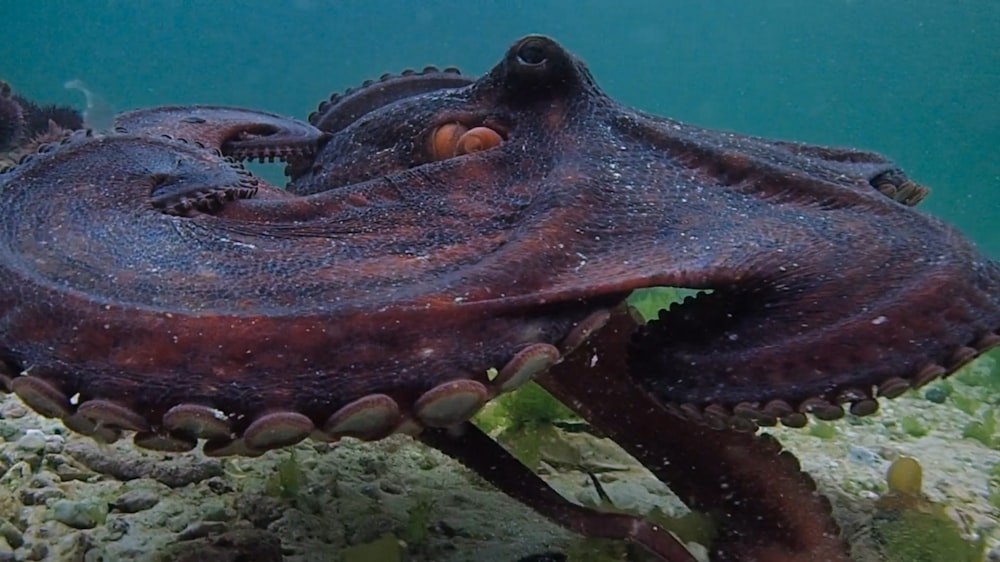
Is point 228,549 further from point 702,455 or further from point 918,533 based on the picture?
point 918,533

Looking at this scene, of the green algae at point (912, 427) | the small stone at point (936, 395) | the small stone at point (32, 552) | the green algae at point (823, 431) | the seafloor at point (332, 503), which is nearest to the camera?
the small stone at point (32, 552)

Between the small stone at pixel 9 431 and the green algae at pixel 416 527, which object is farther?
the small stone at pixel 9 431

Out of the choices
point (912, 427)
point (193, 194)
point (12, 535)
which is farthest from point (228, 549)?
point (912, 427)

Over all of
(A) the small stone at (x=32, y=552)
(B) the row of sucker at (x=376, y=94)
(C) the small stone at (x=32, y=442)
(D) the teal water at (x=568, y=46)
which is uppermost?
(D) the teal water at (x=568, y=46)

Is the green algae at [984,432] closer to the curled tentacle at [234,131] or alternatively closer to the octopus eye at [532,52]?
the octopus eye at [532,52]

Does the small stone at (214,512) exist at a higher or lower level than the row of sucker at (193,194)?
lower

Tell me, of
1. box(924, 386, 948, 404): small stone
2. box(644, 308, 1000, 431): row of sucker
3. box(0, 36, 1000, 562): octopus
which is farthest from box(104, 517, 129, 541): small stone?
box(924, 386, 948, 404): small stone

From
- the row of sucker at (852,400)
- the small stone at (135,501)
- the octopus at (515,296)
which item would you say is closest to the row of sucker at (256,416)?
the octopus at (515,296)

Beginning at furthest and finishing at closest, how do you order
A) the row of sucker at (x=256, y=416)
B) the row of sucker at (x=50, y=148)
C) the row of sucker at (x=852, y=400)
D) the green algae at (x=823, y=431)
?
the green algae at (x=823, y=431) < the row of sucker at (x=50, y=148) < the row of sucker at (x=852, y=400) < the row of sucker at (x=256, y=416)

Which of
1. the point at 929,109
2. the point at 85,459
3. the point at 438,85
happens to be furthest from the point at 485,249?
the point at 929,109
